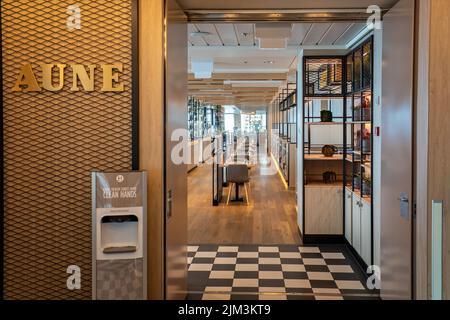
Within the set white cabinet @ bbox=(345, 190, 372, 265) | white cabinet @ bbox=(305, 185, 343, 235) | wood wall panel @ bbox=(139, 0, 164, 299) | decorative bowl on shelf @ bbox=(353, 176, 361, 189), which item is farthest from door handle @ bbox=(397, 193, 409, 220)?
white cabinet @ bbox=(305, 185, 343, 235)

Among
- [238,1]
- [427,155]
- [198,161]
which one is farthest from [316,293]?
[198,161]

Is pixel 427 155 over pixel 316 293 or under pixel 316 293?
over

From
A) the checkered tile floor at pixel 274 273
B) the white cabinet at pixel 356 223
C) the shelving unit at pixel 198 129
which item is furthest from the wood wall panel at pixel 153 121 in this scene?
the shelving unit at pixel 198 129

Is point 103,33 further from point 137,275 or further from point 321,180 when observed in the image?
point 321,180

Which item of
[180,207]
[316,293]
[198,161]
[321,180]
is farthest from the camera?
[198,161]

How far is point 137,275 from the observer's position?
258cm

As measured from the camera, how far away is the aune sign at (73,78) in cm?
287

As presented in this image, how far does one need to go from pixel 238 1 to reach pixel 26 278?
8.22 feet

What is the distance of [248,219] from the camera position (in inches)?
309

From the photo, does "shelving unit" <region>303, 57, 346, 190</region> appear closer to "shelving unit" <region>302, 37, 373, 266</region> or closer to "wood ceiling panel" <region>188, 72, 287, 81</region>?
"shelving unit" <region>302, 37, 373, 266</region>

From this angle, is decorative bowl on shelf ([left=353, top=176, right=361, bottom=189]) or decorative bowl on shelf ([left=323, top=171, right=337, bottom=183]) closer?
decorative bowl on shelf ([left=353, top=176, right=361, bottom=189])

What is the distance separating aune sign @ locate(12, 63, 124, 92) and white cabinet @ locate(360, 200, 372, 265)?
3.07m

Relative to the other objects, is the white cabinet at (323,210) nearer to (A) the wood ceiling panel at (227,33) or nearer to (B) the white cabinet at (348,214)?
(B) the white cabinet at (348,214)

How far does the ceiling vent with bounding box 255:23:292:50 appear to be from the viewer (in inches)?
172
